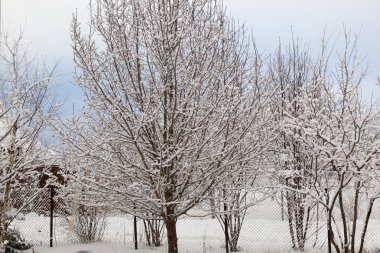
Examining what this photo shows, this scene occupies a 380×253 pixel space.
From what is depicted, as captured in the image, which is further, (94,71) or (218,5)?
(218,5)

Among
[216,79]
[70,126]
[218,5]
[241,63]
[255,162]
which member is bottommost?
[255,162]

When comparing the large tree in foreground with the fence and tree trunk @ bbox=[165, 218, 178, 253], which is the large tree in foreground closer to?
tree trunk @ bbox=[165, 218, 178, 253]

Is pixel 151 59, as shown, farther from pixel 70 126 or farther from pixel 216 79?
pixel 70 126

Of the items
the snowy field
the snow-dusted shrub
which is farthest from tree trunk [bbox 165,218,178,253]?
the snow-dusted shrub

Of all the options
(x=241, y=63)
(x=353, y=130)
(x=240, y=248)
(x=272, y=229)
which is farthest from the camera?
(x=272, y=229)

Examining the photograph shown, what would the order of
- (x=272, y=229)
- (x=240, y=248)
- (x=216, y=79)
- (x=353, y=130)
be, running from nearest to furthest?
(x=216, y=79) → (x=353, y=130) → (x=240, y=248) → (x=272, y=229)

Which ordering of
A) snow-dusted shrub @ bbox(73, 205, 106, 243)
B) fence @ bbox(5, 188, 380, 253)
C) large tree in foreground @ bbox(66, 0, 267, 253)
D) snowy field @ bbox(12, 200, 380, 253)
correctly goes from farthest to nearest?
snow-dusted shrub @ bbox(73, 205, 106, 243) < fence @ bbox(5, 188, 380, 253) < snowy field @ bbox(12, 200, 380, 253) < large tree in foreground @ bbox(66, 0, 267, 253)

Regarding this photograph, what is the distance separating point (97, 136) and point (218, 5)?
280 cm

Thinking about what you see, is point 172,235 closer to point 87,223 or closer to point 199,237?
point 87,223

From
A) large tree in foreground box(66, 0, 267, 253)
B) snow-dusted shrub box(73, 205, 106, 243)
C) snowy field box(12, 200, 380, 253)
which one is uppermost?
large tree in foreground box(66, 0, 267, 253)

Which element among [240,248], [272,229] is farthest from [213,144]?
[272,229]

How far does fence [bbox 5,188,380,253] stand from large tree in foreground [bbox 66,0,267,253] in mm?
2429

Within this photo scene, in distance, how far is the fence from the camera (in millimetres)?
10680

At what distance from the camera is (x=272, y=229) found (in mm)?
14086
